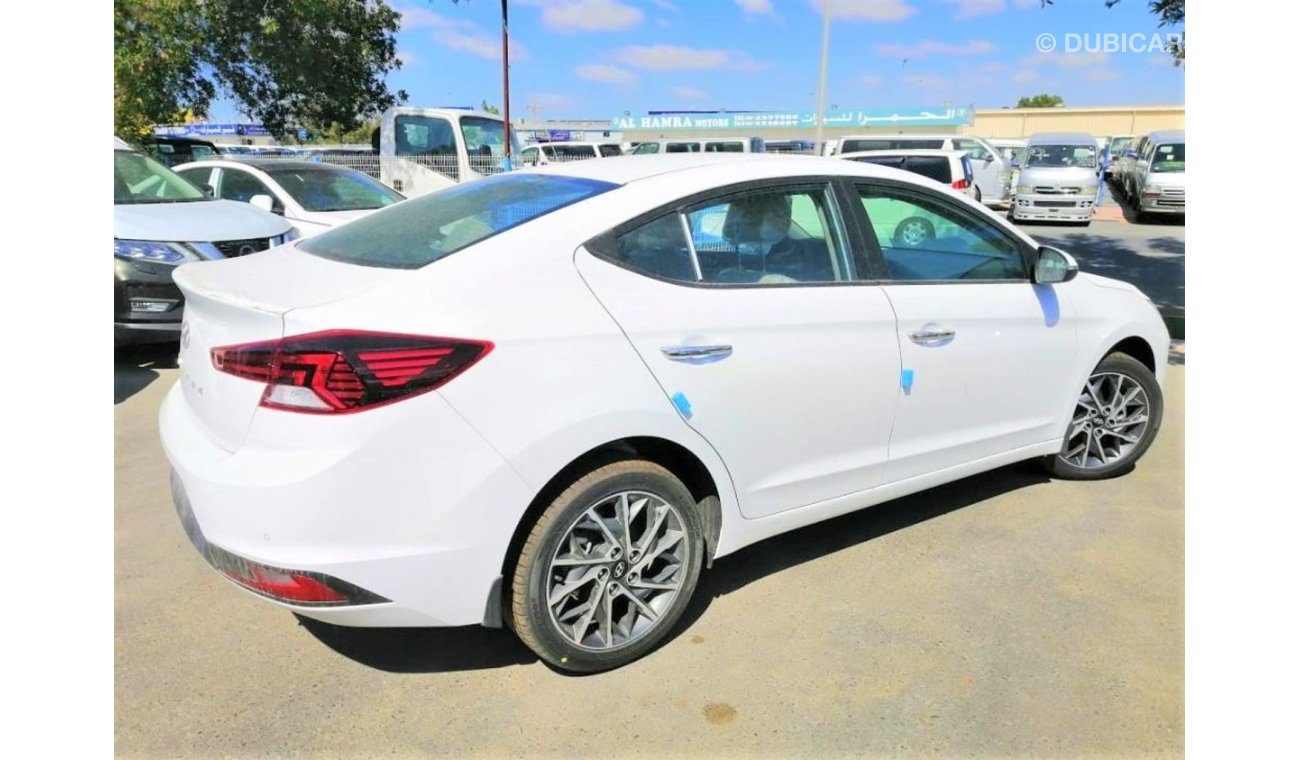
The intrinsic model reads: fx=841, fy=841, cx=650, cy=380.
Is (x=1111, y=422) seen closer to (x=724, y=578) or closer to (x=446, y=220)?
(x=724, y=578)

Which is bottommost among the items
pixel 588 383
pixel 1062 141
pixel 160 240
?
pixel 588 383

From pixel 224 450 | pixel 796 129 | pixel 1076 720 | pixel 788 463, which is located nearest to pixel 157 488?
pixel 224 450

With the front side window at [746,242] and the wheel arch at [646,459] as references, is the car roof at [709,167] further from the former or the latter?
the wheel arch at [646,459]

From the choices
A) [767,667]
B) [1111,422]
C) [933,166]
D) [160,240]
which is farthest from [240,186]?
[933,166]

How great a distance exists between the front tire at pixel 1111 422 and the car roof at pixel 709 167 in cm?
156

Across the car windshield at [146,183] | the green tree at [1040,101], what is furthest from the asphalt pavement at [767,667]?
the green tree at [1040,101]

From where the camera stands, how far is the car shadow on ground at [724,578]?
9.37ft

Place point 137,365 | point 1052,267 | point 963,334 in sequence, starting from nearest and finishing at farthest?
point 963,334, point 1052,267, point 137,365

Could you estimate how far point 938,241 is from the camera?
12.0 ft

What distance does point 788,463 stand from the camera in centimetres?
303

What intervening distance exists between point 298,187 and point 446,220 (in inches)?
281

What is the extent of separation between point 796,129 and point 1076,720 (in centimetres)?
3556

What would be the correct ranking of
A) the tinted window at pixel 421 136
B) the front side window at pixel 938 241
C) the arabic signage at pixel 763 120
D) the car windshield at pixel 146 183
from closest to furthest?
the front side window at pixel 938 241
the car windshield at pixel 146 183
the tinted window at pixel 421 136
the arabic signage at pixel 763 120

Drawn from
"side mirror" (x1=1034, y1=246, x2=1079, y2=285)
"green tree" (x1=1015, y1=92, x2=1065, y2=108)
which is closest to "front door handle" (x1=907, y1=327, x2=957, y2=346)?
"side mirror" (x1=1034, y1=246, x2=1079, y2=285)
